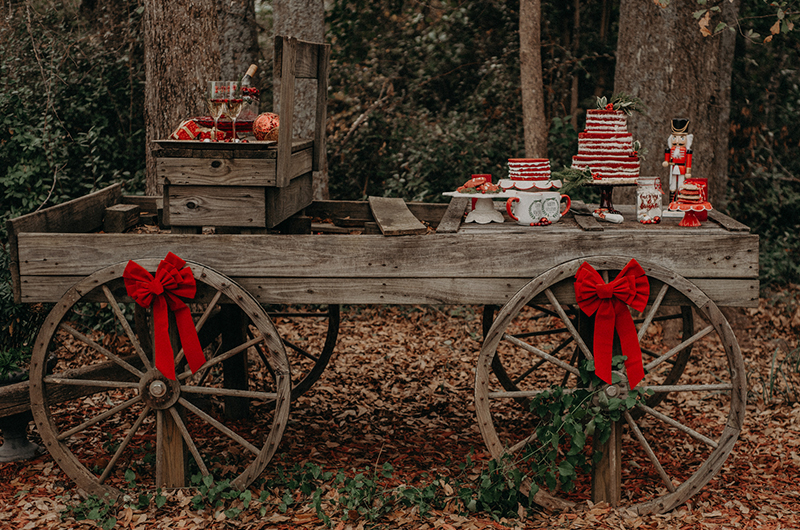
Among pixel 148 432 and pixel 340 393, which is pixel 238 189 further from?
pixel 340 393

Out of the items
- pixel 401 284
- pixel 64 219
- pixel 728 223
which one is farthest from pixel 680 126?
pixel 64 219

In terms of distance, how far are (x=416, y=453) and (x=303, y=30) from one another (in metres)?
4.40

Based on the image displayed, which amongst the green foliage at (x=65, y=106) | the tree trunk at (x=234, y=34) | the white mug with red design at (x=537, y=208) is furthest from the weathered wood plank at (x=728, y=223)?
the tree trunk at (x=234, y=34)

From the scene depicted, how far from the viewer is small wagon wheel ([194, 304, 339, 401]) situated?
4.28 metres

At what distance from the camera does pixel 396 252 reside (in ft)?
10.8

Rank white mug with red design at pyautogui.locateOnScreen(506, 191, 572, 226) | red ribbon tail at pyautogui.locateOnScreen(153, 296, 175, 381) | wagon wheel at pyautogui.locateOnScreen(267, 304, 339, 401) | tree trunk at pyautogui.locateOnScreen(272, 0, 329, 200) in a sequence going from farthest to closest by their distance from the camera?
tree trunk at pyautogui.locateOnScreen(272, 0, 329, 200) < wagon wheel at pyautogui.locateOnScreen(267, 304, 339, 401) < white mug with red design at pyautogui.locateOnScreen(506, 191, 572, 226) < red ribbon tail at pyautogui.locateOnScreen(153, 296, 175, 381)

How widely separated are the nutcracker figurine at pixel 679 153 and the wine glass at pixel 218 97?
2.07 m

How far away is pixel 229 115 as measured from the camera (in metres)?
3.61

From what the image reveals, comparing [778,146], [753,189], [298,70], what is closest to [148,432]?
[298,70]

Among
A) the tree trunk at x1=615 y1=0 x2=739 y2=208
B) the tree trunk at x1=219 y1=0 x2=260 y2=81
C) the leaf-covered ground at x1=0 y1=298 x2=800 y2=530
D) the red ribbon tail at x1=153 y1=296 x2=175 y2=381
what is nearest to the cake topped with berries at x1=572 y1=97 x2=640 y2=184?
the leaf-covered ground at x1=0 y1=298 x2=800 y2=530

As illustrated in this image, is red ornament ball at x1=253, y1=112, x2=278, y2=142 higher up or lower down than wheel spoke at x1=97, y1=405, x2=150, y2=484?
higher up

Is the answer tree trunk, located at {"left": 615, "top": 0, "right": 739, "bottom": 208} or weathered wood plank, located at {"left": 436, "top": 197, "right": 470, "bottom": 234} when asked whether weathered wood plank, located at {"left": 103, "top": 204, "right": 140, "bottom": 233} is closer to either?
weathered wood plank, located at {"left": 436, "top": 197, "right": 470, "bottom": 234}

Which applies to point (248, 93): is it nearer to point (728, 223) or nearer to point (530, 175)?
point (530, 175)

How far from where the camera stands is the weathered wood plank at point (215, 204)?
3393mm
